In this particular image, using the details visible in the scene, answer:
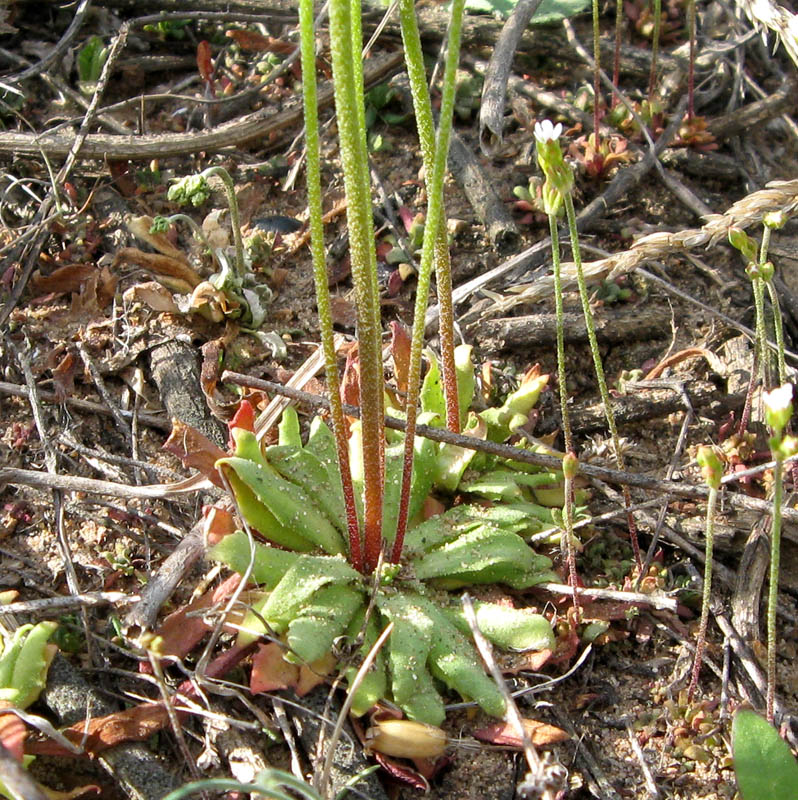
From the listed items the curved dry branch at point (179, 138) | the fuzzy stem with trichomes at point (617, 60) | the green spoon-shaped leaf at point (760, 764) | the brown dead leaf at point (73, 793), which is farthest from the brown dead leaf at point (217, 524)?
the fuzzy stem with trichomes at point (617, 60)

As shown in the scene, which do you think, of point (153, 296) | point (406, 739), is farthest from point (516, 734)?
point (153, 296)

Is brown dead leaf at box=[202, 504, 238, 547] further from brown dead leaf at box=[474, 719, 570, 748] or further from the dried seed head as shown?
brown dead leaf at box=[474, 719, 570, 748]

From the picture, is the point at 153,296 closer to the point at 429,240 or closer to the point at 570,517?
the point at 429,240

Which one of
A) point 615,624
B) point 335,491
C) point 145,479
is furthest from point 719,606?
point 145,479

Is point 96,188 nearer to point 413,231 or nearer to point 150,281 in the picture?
point 150,281

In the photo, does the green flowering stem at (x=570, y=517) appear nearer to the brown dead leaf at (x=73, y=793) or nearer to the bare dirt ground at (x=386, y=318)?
the bare dirt ground at (x=386, y=318)

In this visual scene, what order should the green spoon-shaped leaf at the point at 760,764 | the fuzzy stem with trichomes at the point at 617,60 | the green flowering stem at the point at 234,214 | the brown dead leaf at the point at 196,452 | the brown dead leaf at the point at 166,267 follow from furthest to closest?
1. the fuzzy stem with trichomes at the point at 617,60
2. the brown dead leaf at the point at 166,267
3. the green flowering stem at the point at 234,214
4. the brown dead leaf at the point at 196,452
5. the green spoon-shaped leaf at the point at 760,764

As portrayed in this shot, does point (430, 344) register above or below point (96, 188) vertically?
below
